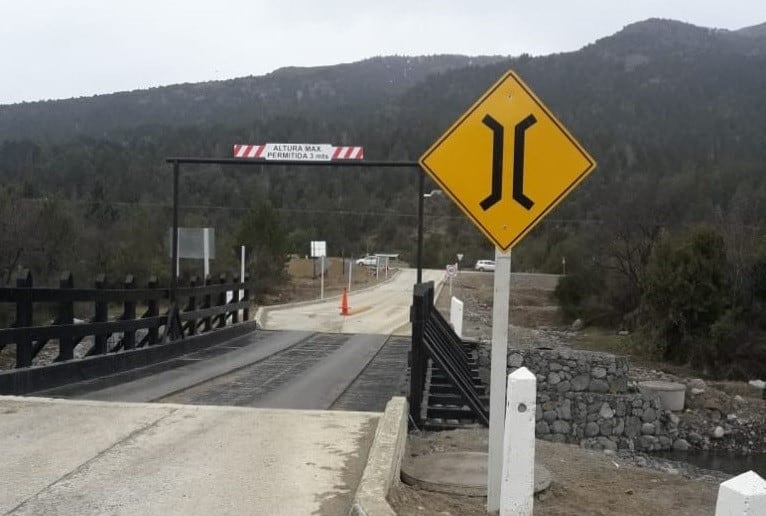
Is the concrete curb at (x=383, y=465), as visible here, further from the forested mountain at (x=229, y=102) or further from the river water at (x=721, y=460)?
the forested mountain at (x=229, y=102)

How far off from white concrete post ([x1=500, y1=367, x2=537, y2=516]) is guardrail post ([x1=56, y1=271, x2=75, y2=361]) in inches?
255

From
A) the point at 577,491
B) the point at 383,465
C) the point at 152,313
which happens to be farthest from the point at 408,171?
the point at 383,465

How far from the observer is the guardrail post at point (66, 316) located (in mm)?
9375

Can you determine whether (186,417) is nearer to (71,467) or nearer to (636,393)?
(71,467)

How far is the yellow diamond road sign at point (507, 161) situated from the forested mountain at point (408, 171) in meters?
26.5

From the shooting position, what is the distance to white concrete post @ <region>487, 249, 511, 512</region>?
16.0 ft

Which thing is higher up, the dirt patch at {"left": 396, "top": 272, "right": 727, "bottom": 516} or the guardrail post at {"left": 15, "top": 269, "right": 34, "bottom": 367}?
the guardrail post at {"left": 15, "top": 269, "right": 34, "bottom": 367}

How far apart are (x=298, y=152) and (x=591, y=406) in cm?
1112

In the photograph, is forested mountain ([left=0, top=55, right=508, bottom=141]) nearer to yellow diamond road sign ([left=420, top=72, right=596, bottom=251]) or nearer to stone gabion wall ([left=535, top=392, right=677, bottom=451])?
stone gabion wall ([left=535, top=392, right=677, bottom=451])

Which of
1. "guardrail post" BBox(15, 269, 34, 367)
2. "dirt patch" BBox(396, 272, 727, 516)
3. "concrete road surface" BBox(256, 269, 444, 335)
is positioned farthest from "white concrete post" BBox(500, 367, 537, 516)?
"concrete road surface" BBox(256, 269, 444, 335)

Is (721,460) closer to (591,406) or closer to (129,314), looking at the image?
(591,406)

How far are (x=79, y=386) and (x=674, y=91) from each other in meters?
145

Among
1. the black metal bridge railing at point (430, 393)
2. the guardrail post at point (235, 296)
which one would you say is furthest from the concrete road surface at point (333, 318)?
the black metal bridge railing at point (430, 393)

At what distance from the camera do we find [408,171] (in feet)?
364
